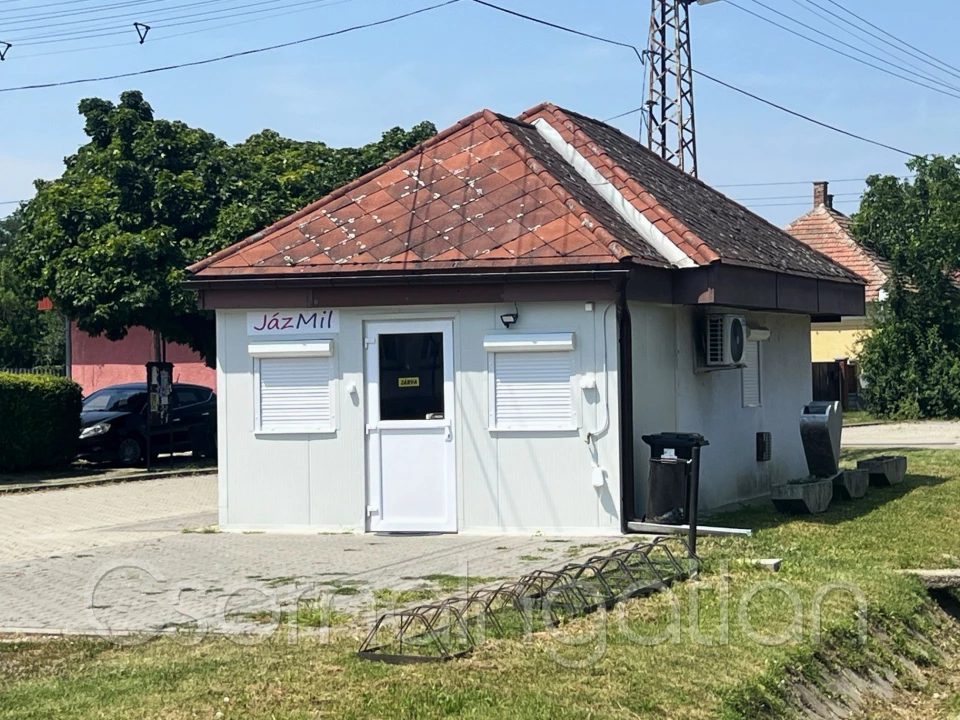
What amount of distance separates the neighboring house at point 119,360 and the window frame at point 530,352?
2596cm

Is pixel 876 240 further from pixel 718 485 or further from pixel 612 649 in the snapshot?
pixel 612 649

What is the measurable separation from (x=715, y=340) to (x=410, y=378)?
11.9 feet

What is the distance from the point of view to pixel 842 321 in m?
41.7

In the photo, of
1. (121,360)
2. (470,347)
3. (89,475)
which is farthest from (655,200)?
(121,360)

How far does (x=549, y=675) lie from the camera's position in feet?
24.1

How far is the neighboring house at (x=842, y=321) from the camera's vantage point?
135ft

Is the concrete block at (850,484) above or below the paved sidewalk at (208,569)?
above

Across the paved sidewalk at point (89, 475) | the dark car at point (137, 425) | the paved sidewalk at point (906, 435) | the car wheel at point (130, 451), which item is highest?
the dark car at point (137, 425)

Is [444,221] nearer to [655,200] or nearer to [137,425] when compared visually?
[655,200]

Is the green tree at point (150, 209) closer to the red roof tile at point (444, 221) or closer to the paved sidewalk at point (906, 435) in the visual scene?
the red roof tile at point (444, 221)

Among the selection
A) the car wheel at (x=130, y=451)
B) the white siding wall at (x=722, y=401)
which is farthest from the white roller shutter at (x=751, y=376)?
the car wheel at (x=130, y=451)

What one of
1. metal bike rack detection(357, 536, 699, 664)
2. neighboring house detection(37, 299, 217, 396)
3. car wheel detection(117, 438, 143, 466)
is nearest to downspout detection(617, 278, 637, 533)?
metal bike rack detection(357, 536, 699, 664)

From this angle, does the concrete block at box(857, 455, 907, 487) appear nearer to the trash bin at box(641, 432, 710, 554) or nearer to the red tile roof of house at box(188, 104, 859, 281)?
the red tile roof of house at box(188, 104, 859, 281)

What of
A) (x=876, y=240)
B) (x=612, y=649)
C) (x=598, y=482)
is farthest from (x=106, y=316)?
(x=876, y=240)
